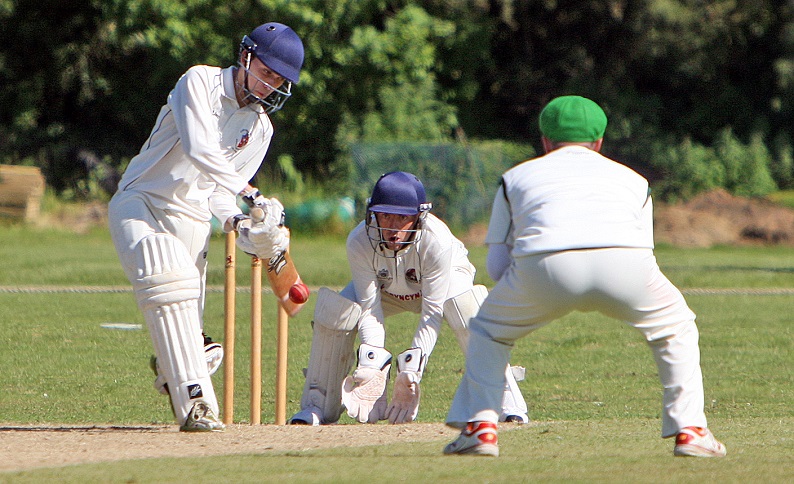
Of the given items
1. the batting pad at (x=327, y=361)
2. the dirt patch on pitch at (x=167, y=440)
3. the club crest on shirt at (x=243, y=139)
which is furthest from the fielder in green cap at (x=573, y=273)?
the batting pad at (x=327, y=361)

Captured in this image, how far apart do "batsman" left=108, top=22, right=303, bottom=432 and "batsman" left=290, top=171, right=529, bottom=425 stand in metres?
0.64

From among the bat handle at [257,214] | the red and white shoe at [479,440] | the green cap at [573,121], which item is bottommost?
the red and white shoe at [479,440]

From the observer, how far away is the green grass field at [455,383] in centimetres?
365

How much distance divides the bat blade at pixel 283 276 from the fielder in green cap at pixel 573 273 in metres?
1.26

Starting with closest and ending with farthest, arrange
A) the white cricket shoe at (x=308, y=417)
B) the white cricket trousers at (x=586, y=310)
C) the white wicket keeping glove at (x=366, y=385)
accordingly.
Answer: the white cricket trousers at (x=586, y=310), the white wicket keeping glove at (x=366, y=385), the white cricket shoe at (x=308, y=417)

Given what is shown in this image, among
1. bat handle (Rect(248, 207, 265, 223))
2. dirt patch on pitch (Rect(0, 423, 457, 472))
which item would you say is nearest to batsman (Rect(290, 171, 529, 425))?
dirt patch on pitch (Rect(0, 423, 457, 472))

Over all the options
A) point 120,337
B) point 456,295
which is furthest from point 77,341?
point 456,295

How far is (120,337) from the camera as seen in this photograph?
821 cm

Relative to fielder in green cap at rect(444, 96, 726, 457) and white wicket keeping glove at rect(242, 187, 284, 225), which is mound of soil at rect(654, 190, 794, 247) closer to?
white wicket keeping glove at rect(242, 187, 284, 225)

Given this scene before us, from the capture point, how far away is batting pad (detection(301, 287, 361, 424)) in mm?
5449

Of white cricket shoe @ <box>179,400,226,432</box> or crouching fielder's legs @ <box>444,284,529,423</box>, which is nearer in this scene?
white cricket shoe @ <box>179,400,226,432</box>

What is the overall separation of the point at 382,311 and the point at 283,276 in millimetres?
788

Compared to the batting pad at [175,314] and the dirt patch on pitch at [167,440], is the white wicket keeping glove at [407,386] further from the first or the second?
the batting pad at [175,314]

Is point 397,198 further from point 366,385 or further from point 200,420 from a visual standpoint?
point 200,420
